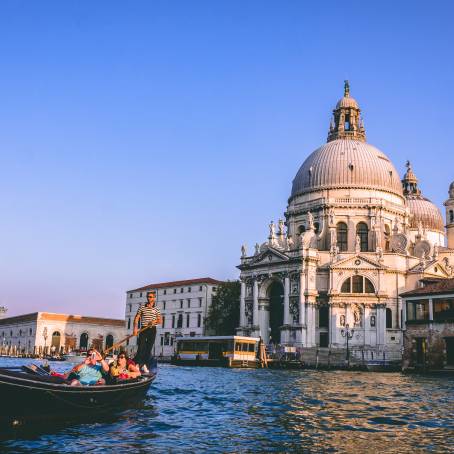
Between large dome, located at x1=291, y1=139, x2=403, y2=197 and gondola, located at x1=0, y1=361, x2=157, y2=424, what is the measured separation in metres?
53.8

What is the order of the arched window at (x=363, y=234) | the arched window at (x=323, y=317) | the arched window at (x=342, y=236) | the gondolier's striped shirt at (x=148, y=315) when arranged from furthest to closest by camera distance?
the arched window at (x=342, y=236)
the arched window at (x=363, y=234)
the arched window at (x=323, y=317)
the gondolier's striped shirt at (x=148, y=315)

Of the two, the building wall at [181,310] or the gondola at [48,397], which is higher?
the building wall at [181,310]

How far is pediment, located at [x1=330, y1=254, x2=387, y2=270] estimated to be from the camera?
58.5 m

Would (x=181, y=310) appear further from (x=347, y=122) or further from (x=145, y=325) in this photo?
(x=145, y=325)

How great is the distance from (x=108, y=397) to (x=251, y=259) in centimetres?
5173

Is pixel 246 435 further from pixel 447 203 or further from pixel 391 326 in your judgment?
pixel 447 203

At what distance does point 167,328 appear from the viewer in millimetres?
78812

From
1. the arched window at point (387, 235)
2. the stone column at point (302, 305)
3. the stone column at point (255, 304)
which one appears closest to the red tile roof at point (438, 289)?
the stone column at point (302, 305)

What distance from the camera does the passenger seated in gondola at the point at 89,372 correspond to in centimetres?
1377

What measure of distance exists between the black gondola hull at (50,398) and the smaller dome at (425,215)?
219 ft

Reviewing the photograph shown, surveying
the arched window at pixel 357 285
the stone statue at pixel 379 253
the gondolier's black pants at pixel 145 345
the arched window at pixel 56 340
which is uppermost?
the stone statue at pixel 379 253

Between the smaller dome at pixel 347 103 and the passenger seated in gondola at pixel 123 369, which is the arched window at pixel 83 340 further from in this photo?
the passenger seated in gondola at pixel 123 369

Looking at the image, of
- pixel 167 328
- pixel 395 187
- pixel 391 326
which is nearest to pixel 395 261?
pixel 391 326

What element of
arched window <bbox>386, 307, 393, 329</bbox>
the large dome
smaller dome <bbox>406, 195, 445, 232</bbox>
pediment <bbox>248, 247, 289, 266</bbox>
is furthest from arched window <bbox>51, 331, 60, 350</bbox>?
arched window <bbox>386, 307, 393, 329</bbox>
